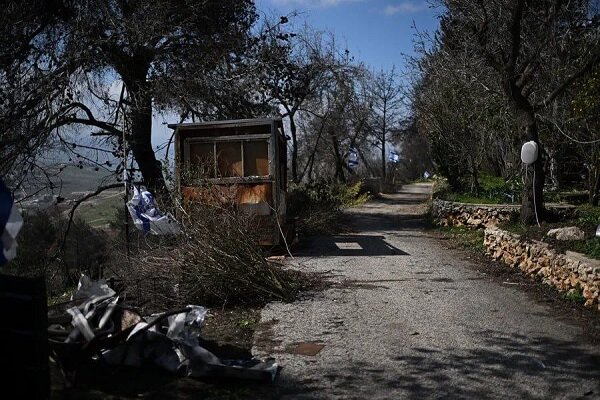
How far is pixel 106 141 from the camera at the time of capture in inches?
702

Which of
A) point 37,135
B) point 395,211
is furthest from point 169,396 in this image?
point 395,211

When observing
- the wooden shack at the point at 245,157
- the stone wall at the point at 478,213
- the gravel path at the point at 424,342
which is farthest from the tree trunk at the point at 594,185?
the wooden shack at the point at 245,157

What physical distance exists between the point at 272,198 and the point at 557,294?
18.4 feet

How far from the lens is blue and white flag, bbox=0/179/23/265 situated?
4.23 metres

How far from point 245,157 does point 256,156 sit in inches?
8.7

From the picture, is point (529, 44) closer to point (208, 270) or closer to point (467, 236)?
point (467, 236)

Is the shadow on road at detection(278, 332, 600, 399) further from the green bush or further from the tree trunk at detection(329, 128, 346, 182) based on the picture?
the tree trunk at detection(329, 128, 346, 182)

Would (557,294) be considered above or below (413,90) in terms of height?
below

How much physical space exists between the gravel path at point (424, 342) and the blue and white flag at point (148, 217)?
2.03m

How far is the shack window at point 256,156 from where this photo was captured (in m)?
12.3

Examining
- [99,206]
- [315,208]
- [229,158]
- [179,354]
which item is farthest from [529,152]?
[99,206]

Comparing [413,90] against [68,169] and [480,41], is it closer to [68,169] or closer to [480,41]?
[480,41]

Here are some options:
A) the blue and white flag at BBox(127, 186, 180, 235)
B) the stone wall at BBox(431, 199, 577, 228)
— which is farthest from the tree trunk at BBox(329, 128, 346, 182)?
the blue and white flag at BBox(127, 186, 180, 235)

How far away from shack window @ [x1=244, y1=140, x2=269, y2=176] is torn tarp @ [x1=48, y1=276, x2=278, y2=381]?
6639 mm
